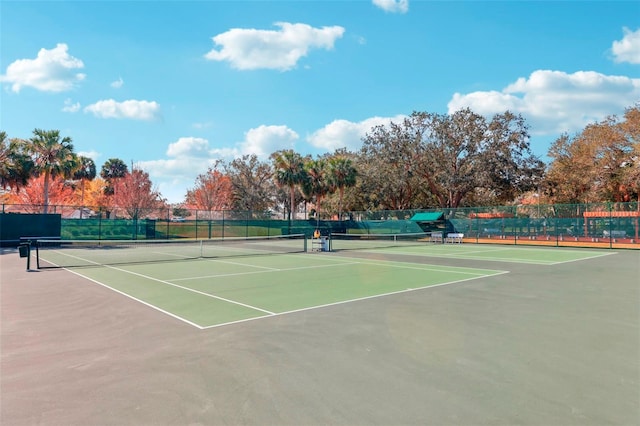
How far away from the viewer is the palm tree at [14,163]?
113 ft

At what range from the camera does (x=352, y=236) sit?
45.1m

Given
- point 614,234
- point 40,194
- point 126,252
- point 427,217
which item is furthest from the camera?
point 40,194

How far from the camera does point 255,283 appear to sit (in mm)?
12125

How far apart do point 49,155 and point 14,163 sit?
269 cm

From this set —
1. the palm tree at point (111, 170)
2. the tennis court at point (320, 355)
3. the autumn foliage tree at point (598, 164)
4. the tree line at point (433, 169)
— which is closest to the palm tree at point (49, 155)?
the tree line at point (433, 169)

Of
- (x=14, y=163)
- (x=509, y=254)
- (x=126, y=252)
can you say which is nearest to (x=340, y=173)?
(x=509, y=254)

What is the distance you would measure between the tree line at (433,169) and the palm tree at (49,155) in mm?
75

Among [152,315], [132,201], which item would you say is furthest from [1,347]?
[132,201]

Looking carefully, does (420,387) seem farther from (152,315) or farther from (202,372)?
(152,315)

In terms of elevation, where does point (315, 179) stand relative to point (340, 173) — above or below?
below

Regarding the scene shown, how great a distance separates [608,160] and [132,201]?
179 feet

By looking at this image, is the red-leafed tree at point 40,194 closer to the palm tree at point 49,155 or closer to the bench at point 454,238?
the palm tree at point 49,155

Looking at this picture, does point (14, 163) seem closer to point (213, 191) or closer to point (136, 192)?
point (136, 192)

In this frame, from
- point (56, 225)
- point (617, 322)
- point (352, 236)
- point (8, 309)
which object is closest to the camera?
point (617, 322)
